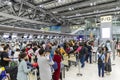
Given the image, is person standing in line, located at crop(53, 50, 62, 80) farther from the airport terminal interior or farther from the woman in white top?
the woman in white top

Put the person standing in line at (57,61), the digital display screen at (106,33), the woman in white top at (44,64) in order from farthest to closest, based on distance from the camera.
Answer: the digital display screen at (106,33) → the person standing in line at (57,61) → the woman in white top at (44,64)

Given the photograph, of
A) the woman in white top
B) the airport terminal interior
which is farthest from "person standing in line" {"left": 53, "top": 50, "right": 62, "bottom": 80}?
the woman in white top

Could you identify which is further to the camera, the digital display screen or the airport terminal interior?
the digital display screen

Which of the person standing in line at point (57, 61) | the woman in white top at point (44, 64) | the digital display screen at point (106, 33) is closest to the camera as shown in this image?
the woman in white top at point (44, 64)

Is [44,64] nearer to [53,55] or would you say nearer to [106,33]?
[53,55]

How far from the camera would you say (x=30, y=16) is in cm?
1467

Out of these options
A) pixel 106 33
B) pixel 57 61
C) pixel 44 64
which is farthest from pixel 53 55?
pixel 106 33

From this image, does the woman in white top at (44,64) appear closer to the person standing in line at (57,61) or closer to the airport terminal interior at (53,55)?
the airport terminal interior at (53,55)

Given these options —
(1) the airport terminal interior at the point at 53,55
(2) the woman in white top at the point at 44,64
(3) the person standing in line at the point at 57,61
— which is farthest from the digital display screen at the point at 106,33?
(2) the woman in white top at the point at 44,64

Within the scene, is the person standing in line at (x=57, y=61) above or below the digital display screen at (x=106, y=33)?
below

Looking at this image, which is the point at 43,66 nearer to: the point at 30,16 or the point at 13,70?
the point at 13,70

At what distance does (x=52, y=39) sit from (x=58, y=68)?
10.6 meters

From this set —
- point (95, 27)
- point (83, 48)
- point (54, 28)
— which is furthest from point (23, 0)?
point (95, 27)

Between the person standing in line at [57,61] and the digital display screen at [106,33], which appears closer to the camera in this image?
the person standing in line at [57,61]
